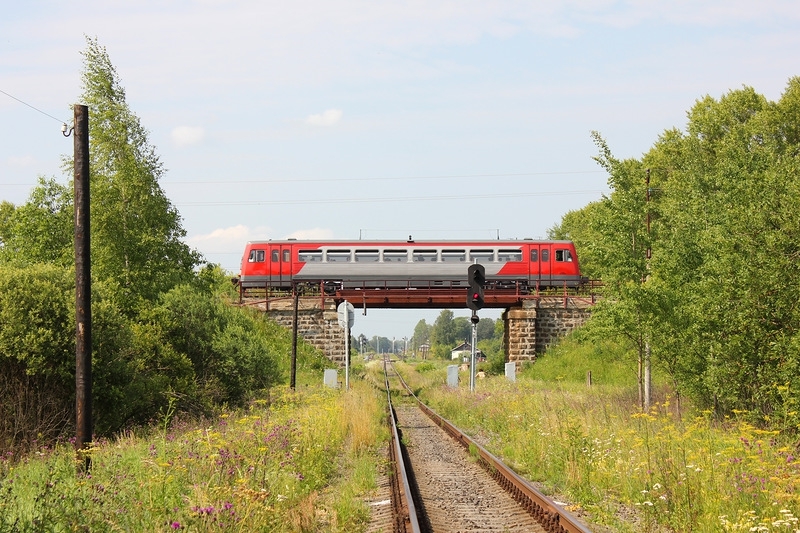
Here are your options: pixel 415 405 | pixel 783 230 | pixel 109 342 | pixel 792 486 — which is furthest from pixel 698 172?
pixel 792 486

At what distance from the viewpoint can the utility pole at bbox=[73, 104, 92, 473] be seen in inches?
475

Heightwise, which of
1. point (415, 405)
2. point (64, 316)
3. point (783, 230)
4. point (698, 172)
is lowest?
point (415, 405)

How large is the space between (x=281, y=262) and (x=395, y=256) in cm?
612

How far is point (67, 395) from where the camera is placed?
19.3m

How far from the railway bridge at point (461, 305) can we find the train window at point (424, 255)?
2.48m

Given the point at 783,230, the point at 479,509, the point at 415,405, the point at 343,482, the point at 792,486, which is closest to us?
the point at 792,486

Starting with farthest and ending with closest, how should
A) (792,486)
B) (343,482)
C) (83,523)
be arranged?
(343,482) < (792,486) < (83,523)

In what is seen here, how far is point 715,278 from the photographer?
58.2 feet

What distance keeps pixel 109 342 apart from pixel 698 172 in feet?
58.7

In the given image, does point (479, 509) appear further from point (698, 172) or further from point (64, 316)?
point (698, 172)

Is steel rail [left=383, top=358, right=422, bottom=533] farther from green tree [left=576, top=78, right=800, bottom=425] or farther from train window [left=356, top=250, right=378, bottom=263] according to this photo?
train window [left=356, top=250, right=378, bottom=263]

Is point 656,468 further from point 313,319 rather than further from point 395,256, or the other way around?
point 395,256

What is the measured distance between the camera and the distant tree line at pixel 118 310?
1878 centimetres

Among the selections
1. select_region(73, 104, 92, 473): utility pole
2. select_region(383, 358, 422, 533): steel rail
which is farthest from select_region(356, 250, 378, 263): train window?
select_region(73, 104, 92, 473): utility pole
